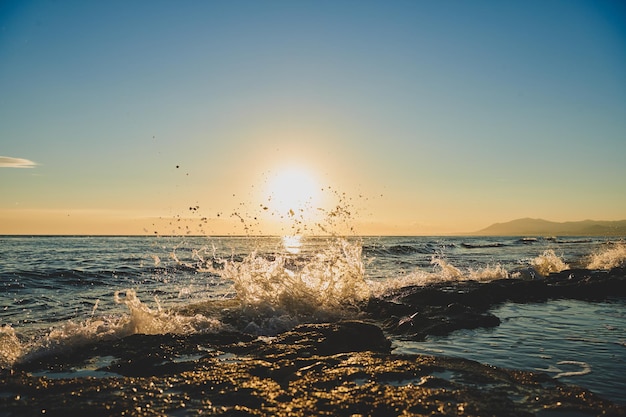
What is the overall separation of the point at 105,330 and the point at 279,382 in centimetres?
489

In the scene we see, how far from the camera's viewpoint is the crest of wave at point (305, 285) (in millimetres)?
11633

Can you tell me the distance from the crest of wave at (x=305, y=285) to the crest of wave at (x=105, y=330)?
1.97m

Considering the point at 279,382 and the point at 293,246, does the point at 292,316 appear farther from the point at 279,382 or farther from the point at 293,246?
the point at 293,246

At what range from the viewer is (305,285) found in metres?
12.6

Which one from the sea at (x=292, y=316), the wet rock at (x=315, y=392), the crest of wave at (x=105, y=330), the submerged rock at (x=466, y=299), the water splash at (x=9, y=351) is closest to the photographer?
the wet rock at (x=315, y=392)

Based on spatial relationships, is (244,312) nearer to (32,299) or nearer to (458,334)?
(458,334)

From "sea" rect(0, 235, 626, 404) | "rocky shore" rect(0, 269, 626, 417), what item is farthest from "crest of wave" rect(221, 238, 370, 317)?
"rocky shore" rect(0, 269, 626, 417)

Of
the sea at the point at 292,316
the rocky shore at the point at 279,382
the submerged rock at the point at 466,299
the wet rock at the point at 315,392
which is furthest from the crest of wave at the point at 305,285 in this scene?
the wet rock at the point at 315,392

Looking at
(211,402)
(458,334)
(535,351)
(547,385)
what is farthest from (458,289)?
(211,402)

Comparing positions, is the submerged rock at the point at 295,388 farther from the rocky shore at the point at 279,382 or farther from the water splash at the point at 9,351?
the water splash at the point at 9,351

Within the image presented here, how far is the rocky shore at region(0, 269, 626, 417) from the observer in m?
4.73

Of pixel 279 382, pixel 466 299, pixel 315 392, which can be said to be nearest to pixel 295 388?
pixel 315 392

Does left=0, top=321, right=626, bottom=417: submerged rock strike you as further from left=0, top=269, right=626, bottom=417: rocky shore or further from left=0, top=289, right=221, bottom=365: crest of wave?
left=0, top=289, right=221, bottom=365: crest of wave

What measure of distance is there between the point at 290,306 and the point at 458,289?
7.14 meters
